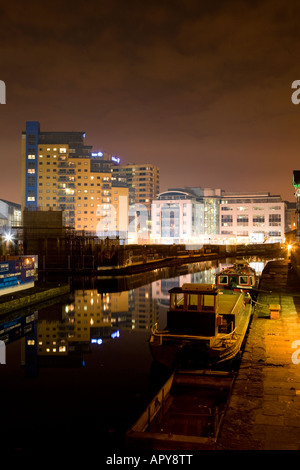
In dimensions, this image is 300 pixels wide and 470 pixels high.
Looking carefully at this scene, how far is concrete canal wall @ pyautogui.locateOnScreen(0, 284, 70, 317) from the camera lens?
3081 cm

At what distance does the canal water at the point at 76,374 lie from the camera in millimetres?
Answer: 12570

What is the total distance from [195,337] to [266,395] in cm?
475

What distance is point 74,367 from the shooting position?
19234mm

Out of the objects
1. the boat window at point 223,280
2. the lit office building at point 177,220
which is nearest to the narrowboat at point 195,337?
the boat window at point 223,280

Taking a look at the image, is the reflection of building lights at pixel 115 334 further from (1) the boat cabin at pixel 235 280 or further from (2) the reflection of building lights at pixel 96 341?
(1) the boat cabin at pixel 235 280

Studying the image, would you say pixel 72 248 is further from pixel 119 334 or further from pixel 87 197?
pixel 87 197

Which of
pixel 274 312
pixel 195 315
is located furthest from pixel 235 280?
pixel 195 315

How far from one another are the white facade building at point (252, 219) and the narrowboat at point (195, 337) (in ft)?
479

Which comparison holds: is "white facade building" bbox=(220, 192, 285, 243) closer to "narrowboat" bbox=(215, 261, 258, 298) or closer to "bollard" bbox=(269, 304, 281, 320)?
"narrowboat" bbox=(215, 261, 258, 298)

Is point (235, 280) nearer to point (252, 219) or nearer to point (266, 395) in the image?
point (266, 395)

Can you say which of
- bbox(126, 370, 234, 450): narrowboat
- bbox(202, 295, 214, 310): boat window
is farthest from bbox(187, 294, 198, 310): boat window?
bbox(126, 370, 234, 450): narrowboat

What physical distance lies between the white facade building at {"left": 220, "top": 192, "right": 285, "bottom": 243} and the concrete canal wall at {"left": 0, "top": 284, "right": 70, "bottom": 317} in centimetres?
12806

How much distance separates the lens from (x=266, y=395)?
1188 centimetres

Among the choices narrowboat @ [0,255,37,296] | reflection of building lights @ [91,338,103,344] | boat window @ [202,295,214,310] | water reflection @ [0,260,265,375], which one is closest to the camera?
boat window @ [202,295,214,310]
